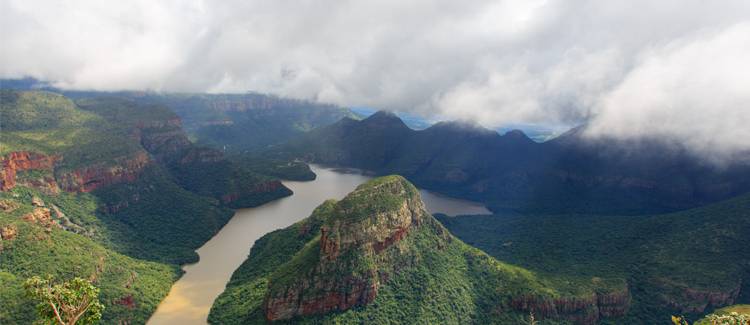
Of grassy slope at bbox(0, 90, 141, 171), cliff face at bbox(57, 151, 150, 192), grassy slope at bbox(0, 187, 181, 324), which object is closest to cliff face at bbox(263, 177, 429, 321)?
grassy slope at bbox(0, 187, 181, 324)

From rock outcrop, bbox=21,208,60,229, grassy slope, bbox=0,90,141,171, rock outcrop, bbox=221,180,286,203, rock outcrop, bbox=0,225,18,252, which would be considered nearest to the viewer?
rock outcrop, bbox=0,225,18,252

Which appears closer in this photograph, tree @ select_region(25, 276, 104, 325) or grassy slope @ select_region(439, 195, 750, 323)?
tree @ select_region(25, 276, 104, 325)

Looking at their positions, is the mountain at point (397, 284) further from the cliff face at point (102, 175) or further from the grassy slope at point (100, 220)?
the cliff face at point (102, 175)

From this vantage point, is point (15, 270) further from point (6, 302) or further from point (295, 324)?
point (295, 324)

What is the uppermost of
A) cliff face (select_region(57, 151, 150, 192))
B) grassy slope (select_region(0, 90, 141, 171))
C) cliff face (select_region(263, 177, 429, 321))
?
grassy slope (select_region(0, 90, 141, 171))

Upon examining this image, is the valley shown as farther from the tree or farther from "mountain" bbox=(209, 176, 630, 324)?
the tree

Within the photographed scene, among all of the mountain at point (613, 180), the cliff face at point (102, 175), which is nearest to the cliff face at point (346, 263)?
the cliff face at point (102, 175)

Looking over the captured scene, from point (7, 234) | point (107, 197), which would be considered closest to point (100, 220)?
→ point (107, 197)
